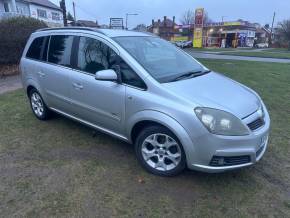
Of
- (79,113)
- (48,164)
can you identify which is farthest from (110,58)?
(48,164)

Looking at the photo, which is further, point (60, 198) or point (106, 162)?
point (106, 162)

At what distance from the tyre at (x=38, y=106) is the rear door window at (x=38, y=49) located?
0.67 meters

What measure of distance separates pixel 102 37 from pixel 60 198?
2169 millimetres

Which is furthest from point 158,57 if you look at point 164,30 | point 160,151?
point 164,30

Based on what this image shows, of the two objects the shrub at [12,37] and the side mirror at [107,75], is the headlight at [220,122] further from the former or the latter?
the shrub at [12,37]

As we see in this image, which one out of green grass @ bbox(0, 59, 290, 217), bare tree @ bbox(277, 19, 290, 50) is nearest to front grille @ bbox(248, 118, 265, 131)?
green grass @ bbox(0, 59, 290, 217)

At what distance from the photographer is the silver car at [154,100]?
9.23 feet

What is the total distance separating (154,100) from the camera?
9.98 feet

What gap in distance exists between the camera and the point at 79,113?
13.4 feet

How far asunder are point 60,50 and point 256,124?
3206 mm

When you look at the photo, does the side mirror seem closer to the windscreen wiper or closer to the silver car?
the silver car

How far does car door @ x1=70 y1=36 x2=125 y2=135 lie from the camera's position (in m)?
3.44

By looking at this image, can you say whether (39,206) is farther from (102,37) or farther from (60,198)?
(102,37)

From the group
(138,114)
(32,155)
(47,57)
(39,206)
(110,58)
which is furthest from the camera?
(47,57)
